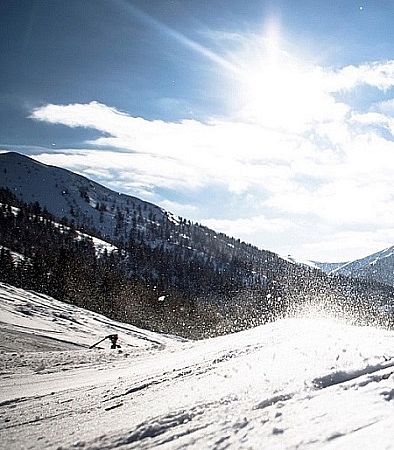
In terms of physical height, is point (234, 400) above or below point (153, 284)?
above

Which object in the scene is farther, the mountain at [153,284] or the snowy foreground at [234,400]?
the mountain at [153,284]

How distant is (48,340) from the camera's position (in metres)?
18.7

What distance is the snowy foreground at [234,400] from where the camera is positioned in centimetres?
411

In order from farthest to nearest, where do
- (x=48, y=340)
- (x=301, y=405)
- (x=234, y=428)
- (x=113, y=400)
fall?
(x=48, y=340)
(x=113, y=400)
(x=301, y=405)
(x=234, y=428)

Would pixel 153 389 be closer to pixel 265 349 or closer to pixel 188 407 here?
pixel 188 407

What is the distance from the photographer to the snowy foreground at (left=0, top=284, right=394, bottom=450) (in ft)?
13.5

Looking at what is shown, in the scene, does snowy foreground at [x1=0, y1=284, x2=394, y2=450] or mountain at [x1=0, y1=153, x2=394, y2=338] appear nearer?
snowy foreground at [x1=0, y1=284, x2=394, y2=450]

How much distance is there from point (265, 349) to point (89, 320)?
22556mm

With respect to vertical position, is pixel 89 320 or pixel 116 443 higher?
pixel 116 443

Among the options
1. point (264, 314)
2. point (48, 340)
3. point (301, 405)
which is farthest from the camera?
point (264, 314)

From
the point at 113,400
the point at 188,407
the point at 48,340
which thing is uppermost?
the point at 188,407

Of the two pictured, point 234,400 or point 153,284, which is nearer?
point 234,400

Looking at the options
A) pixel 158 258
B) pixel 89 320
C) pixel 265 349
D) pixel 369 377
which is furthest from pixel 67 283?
pixel 158 258

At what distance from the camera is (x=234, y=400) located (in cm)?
525
